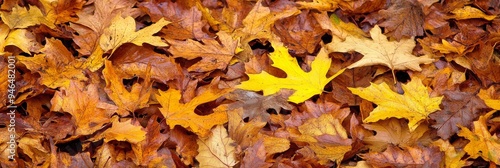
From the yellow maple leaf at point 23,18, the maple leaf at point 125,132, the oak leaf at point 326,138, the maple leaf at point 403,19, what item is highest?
the yellow maple leaf at point 23,18

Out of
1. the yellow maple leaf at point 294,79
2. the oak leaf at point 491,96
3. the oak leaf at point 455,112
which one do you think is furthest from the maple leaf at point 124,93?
the oak leaf at point 491,96

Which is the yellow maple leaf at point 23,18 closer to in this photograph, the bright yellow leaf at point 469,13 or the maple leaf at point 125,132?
the maple leaf at point 125,132

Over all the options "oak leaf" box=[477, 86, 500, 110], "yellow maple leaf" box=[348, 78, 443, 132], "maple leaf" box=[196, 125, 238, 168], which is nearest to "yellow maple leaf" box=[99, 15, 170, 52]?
"maple leaf" box=[196, 125, 238, 168]

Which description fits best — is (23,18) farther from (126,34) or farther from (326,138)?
(326,138)

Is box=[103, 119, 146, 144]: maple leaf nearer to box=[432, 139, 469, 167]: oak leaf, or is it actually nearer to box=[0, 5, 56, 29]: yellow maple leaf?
box=[0, 5, 56, 29]: yellow maple leaf

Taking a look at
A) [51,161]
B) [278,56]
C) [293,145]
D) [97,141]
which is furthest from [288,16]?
[51,161]
